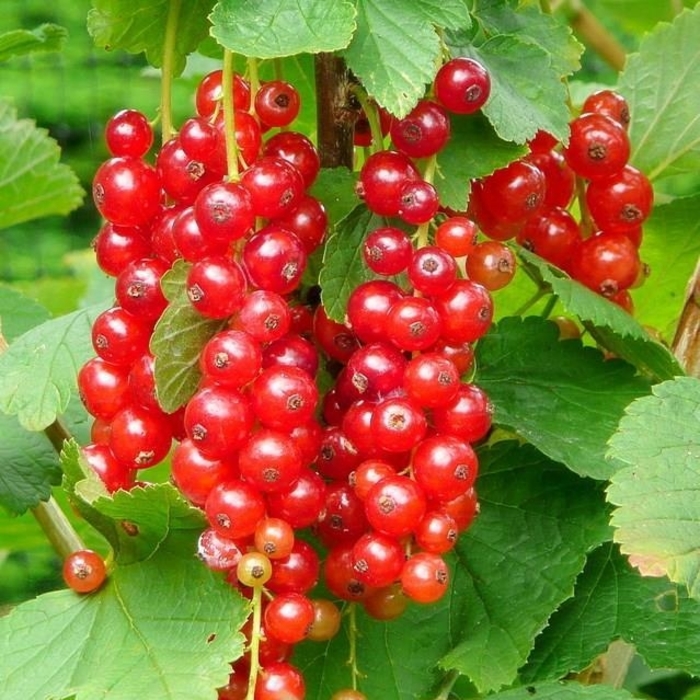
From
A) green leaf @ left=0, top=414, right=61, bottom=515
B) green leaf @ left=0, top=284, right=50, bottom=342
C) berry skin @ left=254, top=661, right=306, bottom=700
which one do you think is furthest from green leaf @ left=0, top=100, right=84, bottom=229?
berry skin @ left=254, top=661, right=306, bottom=700

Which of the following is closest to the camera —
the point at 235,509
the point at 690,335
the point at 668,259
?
the point at 235,509

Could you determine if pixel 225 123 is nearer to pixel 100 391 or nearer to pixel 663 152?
pixel 100 391

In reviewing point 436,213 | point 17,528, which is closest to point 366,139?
point 436,213

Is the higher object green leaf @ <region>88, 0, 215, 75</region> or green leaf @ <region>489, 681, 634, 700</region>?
green leaf @ <region>88, 0, 215, 75</region>

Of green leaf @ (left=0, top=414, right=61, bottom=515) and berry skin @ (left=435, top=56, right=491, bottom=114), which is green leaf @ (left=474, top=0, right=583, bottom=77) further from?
green leaf @ (left=0, top=414, right=61, bottom=515)

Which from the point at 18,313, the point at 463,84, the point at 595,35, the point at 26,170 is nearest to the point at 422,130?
the point at 463,84

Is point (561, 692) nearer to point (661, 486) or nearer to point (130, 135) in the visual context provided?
point (661, 486)

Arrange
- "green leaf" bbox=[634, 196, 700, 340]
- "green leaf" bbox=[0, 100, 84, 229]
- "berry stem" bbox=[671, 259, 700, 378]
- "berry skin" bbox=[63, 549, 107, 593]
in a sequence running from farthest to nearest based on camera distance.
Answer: "green leaf" bbox=[0, 100, 84, 229] < "green leaf" bbox=[634, 196, 700, 340] < "berry stem" bbox=[671, 259, 700, 378] < "berry skin" bbox=[63, 549, 107, 593]
